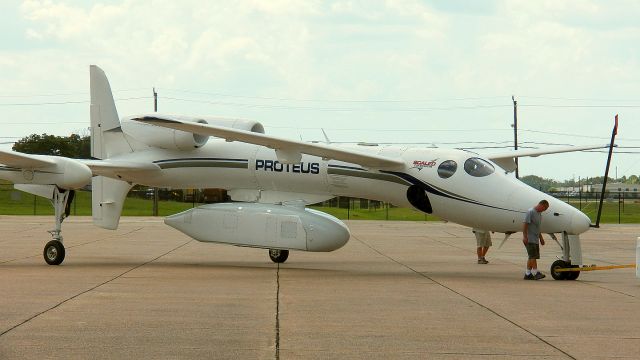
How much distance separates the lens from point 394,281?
17.6m

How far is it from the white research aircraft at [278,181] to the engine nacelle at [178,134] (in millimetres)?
29

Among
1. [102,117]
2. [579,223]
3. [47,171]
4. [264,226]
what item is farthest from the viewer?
[102,117]

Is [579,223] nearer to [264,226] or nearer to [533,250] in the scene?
[533,250]

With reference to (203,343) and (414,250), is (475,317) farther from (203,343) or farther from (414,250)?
(414,250)

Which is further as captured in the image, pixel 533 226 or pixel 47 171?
pixel 47 171

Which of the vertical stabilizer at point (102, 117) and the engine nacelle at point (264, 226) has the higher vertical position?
the vertical stabilizer at point (102, 117)

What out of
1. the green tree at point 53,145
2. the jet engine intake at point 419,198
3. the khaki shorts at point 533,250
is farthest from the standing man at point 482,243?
the green tree at point 53,145

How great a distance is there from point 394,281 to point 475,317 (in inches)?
211

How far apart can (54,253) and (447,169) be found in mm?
8345

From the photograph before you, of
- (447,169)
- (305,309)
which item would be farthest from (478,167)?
(305,309)

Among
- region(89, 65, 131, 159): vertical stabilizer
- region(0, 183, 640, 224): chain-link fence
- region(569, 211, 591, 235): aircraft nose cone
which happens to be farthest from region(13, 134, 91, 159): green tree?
region(569, 211, 591, 235): aircraft nose cone

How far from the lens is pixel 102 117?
76.7 feet

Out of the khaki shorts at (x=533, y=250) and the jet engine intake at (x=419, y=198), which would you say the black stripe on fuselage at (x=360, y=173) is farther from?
the khaki shorts at (x=533, y=250)

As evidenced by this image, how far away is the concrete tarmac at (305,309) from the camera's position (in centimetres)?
973
